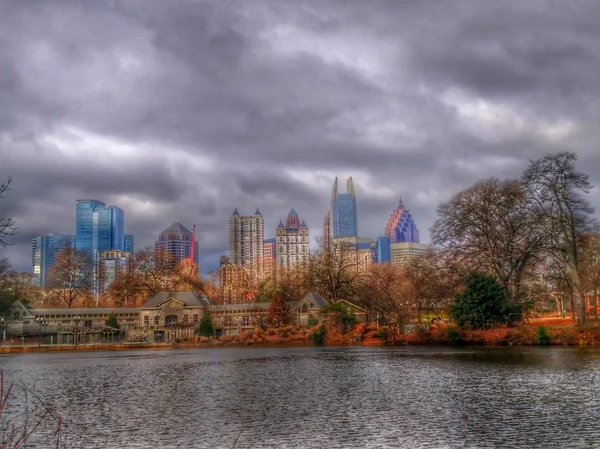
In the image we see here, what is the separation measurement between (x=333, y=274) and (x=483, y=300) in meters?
34.4

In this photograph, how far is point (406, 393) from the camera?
1097 inches

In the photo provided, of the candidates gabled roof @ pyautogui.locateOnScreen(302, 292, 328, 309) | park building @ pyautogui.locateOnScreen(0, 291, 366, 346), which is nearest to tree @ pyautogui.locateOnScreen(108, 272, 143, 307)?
park building @ pyautogui.locateOnScreen(0, 291, 366, 346)

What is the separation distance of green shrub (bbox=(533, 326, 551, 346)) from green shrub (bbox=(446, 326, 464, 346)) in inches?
338

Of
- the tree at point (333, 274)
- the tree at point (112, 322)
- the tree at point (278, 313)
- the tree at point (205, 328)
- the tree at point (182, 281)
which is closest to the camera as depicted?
the tree at point (278, 313)

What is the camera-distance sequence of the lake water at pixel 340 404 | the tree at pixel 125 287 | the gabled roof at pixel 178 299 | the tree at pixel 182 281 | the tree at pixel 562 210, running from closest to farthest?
the lake water at pixel 340 404 → the tree at pixel 562 210 → the gabled roof at pixel 178 299 → the tree at pixel 125 287 → the tree at pixel 182 281

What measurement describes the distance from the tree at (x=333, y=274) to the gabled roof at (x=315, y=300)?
1274mm

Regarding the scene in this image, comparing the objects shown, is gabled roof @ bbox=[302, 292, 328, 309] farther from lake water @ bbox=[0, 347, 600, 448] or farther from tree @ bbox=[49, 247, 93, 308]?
lake water @ bbox=[0, 347, 600, 448]

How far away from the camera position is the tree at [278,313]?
9131 centimetres

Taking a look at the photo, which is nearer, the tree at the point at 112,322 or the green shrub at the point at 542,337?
the green shrub at the point at 542,337

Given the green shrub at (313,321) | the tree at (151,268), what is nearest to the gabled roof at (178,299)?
the tree at (151,268)

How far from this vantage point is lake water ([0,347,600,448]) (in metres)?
18.8

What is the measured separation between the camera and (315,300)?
3706 inches

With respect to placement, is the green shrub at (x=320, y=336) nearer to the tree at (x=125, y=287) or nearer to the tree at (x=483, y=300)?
the tree at (x=483, y=300)

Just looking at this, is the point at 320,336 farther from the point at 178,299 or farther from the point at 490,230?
the point at 178,299
